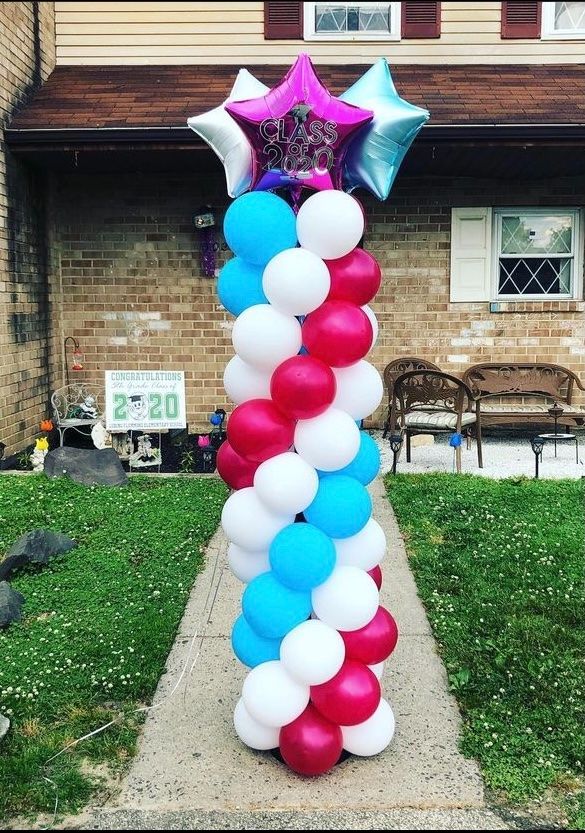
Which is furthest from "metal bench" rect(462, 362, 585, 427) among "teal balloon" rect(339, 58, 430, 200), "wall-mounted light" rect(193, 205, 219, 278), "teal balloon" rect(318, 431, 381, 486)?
"teal balloon" rect(339, 58, 430, 200)

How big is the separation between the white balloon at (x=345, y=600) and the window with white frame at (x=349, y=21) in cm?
820

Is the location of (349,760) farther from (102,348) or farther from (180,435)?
(102,348)

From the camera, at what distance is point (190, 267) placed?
9.14 metres

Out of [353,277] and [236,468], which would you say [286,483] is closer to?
[236,468]

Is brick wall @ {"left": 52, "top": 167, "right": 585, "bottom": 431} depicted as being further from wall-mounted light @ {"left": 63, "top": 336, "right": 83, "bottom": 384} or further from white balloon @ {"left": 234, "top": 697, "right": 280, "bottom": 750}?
white balloon @ {"left": 234, "top": 697, "right": 280, "bottom": 750}

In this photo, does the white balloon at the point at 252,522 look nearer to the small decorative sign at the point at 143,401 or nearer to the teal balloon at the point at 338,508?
the teal balloon at the point at 338,508

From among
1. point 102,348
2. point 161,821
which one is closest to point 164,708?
point 161,821

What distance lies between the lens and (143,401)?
6.96m

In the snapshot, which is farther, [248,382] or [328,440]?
[248,382]

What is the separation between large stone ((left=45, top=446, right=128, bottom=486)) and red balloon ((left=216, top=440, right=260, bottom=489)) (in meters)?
3.80

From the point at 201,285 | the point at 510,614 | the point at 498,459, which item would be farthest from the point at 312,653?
the point at 201,285

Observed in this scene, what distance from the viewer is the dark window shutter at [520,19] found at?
9062mm

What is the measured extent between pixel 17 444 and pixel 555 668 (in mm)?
6170

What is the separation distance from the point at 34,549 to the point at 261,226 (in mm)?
3042
